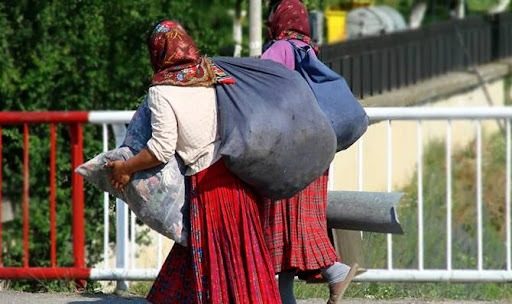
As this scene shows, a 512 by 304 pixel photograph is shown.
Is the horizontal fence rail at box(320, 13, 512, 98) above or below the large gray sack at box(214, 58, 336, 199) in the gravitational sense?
above

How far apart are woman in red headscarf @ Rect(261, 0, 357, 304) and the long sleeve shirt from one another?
15.7 inches

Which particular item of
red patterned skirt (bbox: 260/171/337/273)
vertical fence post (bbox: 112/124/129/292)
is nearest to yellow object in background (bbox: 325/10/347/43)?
vertical fence post (bbox: 112/124/129/292)

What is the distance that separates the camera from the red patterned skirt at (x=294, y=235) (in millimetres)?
6375

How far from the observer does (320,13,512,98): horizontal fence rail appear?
44.1ft

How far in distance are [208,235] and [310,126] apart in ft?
1.88

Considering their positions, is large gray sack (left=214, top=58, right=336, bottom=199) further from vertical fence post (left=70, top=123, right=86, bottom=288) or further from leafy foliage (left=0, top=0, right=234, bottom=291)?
leafy foliage (left=0, top=0, right=234, bottom=291)

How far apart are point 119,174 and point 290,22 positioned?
1114 millimetres

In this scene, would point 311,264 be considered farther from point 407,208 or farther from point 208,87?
point 407,208

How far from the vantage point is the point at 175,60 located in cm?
586

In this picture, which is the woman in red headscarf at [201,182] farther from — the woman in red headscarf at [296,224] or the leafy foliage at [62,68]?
the leafy foliage at [62,68]

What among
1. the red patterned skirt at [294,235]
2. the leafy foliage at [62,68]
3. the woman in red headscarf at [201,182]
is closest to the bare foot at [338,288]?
the red patterned skirt at [294,235]

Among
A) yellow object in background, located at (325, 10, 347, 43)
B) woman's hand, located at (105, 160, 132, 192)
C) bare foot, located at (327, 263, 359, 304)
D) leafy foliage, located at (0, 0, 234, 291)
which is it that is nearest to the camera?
woman's hand, located at (105, 160, 132, 192)

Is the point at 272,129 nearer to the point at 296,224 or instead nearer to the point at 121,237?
the point at 296,224

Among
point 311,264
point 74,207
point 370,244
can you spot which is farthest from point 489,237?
point 311,264
